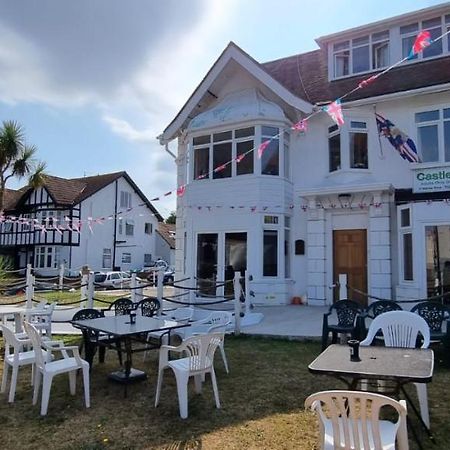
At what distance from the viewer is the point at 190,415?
4598mm

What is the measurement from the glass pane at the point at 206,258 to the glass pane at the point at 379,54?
7.15 metres

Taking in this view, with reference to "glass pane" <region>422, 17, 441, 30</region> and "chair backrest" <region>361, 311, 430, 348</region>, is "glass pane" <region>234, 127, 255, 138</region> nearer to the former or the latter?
"glass pane" <region>422, 17, 441, 30</region>

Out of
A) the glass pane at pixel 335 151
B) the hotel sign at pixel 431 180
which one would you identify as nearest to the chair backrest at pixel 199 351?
the hotel sign at pixel 431 180

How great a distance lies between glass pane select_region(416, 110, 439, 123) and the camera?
11.6 meters

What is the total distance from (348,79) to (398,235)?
17.1 ft

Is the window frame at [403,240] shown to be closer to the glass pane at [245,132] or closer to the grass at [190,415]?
the glass pane at [245,132]

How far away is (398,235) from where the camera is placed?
11.6 m

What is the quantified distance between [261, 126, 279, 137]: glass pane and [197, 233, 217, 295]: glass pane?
343 centimetres

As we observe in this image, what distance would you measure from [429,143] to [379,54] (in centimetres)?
346

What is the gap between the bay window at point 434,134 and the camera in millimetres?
11352

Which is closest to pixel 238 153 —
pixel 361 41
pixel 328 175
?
pixel 328 175

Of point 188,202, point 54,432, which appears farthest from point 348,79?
point 54,432

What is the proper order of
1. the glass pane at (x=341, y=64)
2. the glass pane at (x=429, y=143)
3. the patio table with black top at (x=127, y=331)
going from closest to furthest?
the patio table with black top at (x=127, y=331) < the glass pane at (x=429, y=143) < the glass pane at (x=341, y=64)

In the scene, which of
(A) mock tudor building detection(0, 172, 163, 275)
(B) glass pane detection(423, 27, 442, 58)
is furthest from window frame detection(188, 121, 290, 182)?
(A) mock tudor building detection(0, 172, 163, 275)
